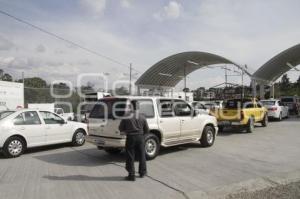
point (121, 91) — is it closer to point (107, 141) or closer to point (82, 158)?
point (82, 158)

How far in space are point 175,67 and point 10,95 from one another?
111ft

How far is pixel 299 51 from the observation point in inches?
1556

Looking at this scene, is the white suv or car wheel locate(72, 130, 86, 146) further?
car wheel locate(72, 130, 86, 146)

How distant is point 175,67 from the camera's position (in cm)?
5200

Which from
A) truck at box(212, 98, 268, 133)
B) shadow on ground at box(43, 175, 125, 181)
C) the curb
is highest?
truck at box(212, 98, 268, 133)

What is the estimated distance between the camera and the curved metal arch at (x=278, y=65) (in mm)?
40062

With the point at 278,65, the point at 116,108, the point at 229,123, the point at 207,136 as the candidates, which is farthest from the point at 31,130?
the point at 278,65

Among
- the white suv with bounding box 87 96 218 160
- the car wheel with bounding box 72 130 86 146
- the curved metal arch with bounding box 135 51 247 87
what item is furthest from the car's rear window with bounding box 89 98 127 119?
the curved metal arch with bounding box 135 51 247 87

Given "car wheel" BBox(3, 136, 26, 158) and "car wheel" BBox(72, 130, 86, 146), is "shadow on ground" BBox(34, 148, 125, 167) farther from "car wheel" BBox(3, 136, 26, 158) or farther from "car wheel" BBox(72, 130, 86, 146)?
"car wheel" BBox(72, 130, 86, 146)

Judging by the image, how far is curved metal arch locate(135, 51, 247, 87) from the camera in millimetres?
43156

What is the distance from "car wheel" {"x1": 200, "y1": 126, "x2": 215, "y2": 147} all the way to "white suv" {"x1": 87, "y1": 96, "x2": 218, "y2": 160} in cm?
15

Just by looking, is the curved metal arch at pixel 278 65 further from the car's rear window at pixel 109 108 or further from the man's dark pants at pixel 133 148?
the man's dark pants at pixel 133 148

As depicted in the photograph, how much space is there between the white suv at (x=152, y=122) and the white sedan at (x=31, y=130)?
2338 mm

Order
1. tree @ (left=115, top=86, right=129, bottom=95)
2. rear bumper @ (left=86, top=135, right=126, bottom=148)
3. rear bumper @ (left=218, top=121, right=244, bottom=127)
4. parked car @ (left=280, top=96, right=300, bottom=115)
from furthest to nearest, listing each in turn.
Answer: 1. tree @ (left=115, top=86, right=129, bottom=95)
2. parked car @ (left=280, top=96, right=300, bottom=115)
3. rear bumper @ (left=218, top=121, right=244, bottom=127)
4. rear bumper @ (left=86, top=135, right=126, bottom=148)
